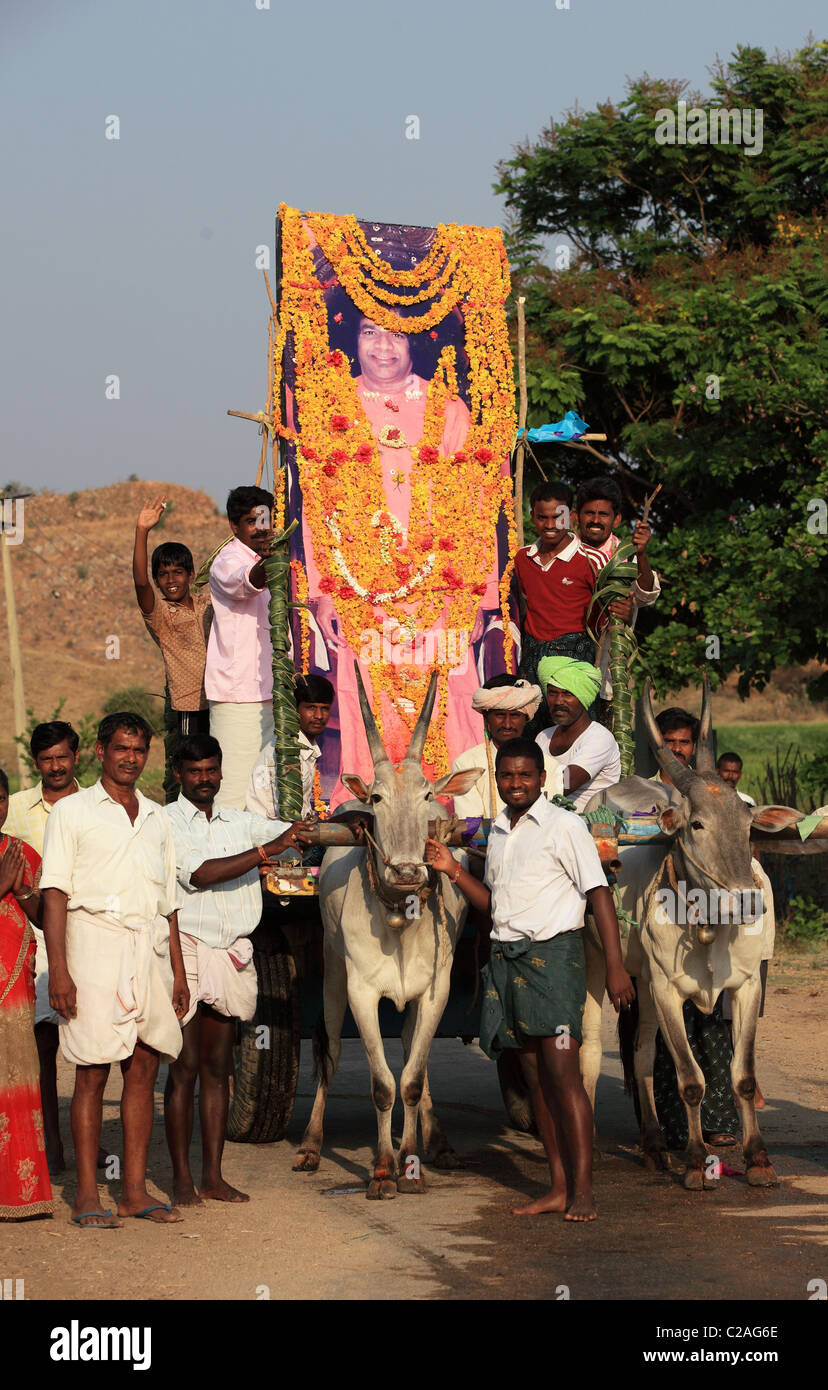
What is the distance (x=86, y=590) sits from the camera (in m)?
46.8

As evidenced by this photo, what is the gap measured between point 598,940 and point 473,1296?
6.82ft

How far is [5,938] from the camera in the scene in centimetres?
685

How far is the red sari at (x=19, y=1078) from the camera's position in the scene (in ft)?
21.9

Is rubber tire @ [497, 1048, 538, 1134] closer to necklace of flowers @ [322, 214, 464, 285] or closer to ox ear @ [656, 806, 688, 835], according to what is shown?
ox ear @ [656, 806, 688, 835]

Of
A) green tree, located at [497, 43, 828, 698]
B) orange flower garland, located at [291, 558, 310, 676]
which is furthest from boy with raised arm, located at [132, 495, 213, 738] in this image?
green tree, located at [497, 43, 828, 698]

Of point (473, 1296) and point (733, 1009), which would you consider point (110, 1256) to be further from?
point (733, 1009)

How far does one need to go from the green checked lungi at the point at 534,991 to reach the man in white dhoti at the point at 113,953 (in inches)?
48.9

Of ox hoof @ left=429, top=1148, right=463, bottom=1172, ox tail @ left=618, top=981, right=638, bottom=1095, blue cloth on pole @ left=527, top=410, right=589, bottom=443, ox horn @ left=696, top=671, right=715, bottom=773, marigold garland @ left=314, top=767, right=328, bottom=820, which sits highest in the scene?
blue cloth on pole @ left=527, top=410, right=589, bottom=443

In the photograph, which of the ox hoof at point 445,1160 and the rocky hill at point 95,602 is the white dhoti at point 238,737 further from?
the rocky hill at point 95,602

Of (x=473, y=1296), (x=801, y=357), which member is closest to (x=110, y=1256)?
(x=473, y=1296)

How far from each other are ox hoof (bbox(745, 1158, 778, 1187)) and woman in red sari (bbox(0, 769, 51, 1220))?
288 centimetres

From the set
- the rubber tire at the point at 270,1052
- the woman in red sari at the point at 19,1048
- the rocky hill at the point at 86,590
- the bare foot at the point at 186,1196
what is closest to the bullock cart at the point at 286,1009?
the rubber tire at the point at 270,1052

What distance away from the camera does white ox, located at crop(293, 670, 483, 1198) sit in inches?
274

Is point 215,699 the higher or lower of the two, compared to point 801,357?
lower
